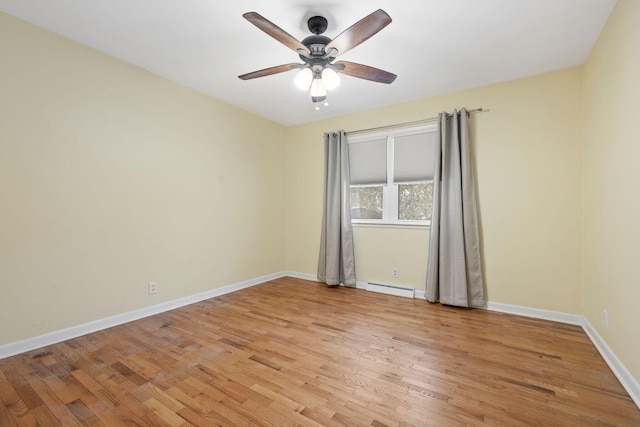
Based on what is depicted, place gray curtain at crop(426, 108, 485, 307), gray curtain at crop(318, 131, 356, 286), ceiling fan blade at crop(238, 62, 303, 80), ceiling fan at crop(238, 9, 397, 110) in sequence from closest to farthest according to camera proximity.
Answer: ceiling fan at crop(238, 9, 397, 110)
ceiling fan blade at crop(238, 62, 303, 80)
gray curtain at crop(426, 108, 485, 307)
gray curtain at crop(318, 131, 356, 286)

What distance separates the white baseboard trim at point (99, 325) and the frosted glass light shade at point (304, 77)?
9.03 ft

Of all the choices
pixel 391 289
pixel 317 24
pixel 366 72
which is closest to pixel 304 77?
pixel 317 24

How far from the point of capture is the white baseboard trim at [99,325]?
2.11m

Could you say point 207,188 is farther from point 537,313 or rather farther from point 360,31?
point 537,313

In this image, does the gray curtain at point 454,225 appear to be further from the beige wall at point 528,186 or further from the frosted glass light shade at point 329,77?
the frosted glass light shade at point 329,77

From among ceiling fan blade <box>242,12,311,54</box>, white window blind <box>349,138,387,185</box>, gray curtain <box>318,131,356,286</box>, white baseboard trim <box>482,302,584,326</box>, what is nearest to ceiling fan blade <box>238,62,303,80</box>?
ceiling fan blade <box>242,12,311,54</box>

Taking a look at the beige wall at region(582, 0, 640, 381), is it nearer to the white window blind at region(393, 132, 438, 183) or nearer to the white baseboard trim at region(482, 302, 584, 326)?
the white baseboard trim at region(482, 302, 584, 326)

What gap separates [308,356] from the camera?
212 cm

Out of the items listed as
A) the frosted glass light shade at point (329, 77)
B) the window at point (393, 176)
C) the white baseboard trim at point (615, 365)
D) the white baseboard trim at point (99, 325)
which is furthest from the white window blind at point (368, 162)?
the white baseboard trim at point (615, 365)

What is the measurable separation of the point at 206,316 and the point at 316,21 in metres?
2.96

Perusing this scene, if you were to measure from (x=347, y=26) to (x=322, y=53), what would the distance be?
15.8 inches

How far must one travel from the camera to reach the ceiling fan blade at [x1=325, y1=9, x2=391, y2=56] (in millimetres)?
1554

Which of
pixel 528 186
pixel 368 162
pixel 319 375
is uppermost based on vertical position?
pixel 368 162

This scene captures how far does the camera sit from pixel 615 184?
77.0 inches
